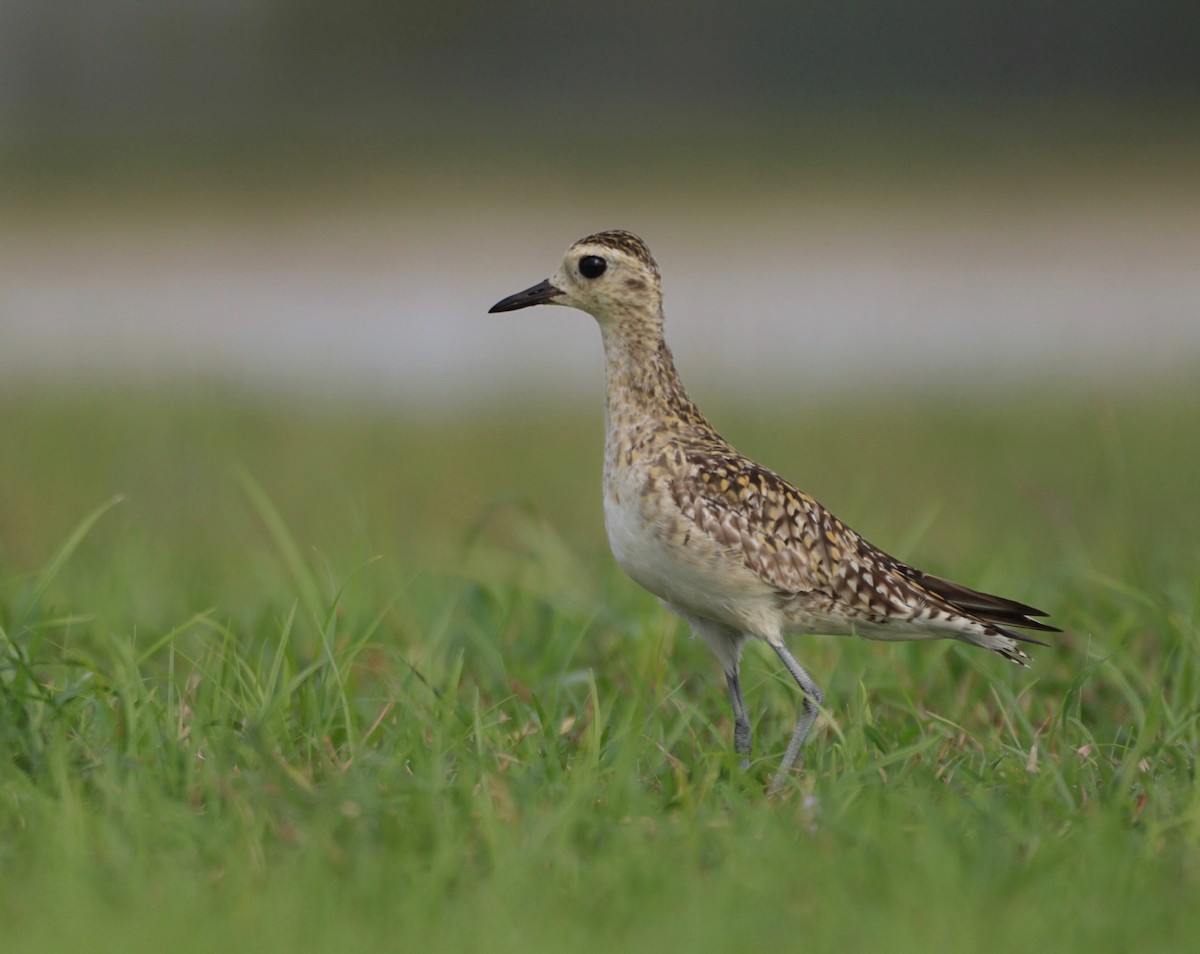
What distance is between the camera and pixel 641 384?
5.48 metres

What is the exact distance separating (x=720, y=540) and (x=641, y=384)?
68 centimetres

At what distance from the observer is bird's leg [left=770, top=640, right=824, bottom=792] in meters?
4.58

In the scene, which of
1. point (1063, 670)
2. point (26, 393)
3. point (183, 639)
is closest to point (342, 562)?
point (183, 639)

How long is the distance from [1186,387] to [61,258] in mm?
13482

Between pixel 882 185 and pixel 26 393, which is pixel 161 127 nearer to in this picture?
pixel 882 185

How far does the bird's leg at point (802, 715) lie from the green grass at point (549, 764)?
79 millimetres

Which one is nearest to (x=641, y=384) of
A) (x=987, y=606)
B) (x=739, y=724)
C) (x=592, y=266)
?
(x=592, y=266)

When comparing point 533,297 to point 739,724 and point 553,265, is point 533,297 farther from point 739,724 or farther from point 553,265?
point 553,265

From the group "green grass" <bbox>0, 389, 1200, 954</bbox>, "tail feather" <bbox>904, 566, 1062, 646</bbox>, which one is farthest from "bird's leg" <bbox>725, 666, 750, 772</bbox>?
"tail feather" <bbox>904, 566, 1062, 646</bbox>

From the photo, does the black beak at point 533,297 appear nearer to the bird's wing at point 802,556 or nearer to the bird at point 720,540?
the bird at point 720,540

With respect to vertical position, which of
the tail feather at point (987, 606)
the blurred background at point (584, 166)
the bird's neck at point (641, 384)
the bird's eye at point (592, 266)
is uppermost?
the blurred background at point (584, 166)

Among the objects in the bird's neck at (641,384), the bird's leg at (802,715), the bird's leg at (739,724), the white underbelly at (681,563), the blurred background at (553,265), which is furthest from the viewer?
the blurred background at (553,265)

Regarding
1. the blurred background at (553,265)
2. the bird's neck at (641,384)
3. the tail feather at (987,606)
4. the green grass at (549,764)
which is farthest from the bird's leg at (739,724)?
the blurred background at (553,265)

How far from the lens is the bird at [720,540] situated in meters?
5.04
